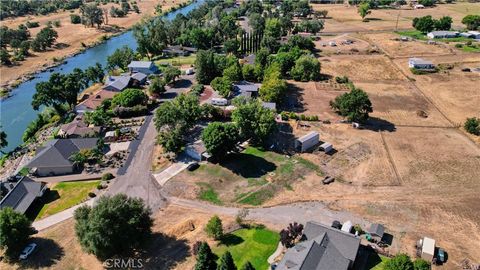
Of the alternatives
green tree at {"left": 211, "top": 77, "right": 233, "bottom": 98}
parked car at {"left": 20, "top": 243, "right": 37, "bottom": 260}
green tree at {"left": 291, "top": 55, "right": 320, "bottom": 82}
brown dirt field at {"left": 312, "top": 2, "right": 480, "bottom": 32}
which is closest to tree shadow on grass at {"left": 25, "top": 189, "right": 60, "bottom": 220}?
parked car at {"left": 20, "top": 243, "right": 37, "bottom": 260}

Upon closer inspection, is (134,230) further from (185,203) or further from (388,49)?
(388,49)

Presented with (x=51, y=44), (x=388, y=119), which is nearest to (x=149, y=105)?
(x=388, y=119)

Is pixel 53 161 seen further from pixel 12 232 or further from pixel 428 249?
pixel 428 249

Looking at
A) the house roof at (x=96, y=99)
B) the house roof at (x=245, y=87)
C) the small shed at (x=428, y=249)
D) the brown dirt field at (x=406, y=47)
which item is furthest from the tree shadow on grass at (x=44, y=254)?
the brown dirt field at (x=406, y=47)

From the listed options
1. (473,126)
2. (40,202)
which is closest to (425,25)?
(473,126)

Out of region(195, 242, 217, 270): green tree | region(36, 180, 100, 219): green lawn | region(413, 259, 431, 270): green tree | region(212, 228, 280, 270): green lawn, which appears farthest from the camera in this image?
region(36, 180, 100, 219): green lawn

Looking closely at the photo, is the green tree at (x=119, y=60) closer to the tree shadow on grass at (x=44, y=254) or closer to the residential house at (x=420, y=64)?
the tree shadow on grass at (x=44, y=254)

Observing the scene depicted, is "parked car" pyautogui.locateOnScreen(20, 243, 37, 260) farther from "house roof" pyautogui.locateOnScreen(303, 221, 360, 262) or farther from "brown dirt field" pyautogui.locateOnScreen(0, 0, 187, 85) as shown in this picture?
"brown dirt field" pyautogui.locateOnScreen(0, 0, 187, 85)
